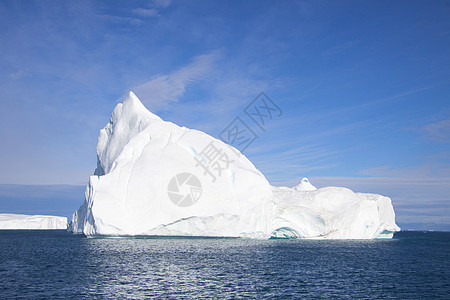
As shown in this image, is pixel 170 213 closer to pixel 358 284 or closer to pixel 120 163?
pixel 120 163

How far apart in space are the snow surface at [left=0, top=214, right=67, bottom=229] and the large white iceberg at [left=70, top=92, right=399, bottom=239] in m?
62.4

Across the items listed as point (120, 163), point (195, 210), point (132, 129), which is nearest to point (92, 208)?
point (120, 163)

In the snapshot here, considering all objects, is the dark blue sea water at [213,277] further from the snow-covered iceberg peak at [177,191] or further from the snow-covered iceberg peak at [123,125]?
the snow-covered iceberg peak at [123,125]

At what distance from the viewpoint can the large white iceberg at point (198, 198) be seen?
143ft

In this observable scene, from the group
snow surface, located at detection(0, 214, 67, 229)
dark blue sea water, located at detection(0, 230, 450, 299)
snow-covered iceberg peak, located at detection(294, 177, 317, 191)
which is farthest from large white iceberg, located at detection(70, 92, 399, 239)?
snow surface, located at detection(0, 214, 67, 229)

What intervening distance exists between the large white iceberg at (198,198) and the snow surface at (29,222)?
62419mm

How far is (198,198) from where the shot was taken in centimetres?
4466

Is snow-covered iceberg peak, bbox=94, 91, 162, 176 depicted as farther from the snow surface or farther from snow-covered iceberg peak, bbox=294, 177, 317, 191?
the snow surface

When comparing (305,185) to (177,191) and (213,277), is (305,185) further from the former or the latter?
(213,277)

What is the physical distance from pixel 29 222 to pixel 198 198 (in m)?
79.3

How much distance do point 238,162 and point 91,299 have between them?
35.9 metres

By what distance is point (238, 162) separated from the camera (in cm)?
5175

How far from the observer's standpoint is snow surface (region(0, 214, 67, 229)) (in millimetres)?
105838

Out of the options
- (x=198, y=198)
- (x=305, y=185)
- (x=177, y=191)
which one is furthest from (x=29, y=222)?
(x=198, y=198)
